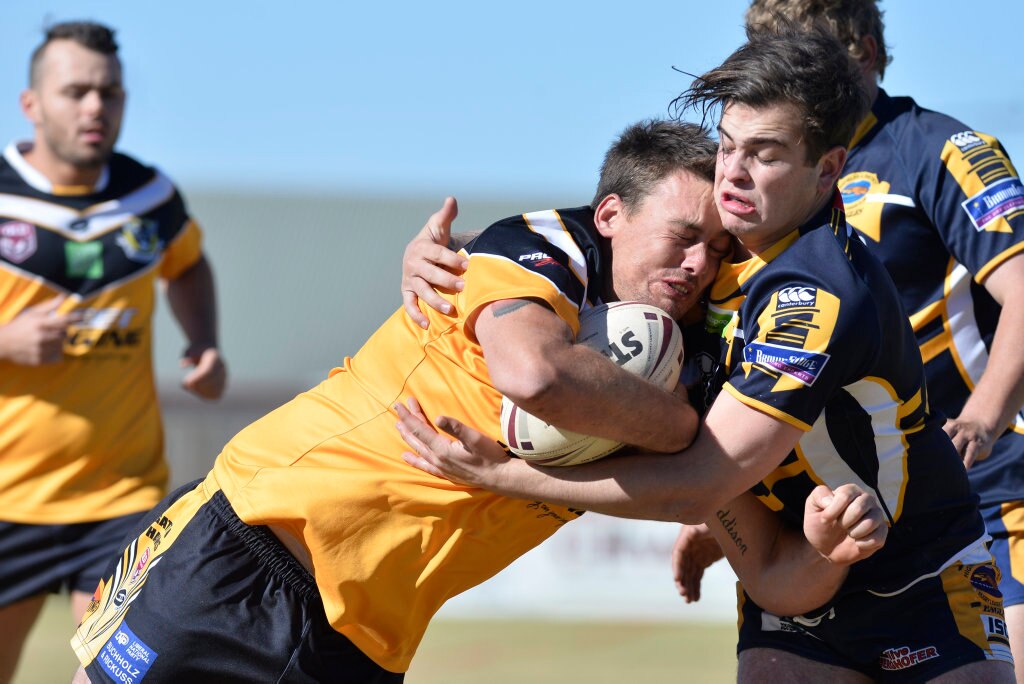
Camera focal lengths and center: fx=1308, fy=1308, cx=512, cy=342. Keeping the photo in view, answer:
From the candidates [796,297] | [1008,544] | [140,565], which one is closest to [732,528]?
[796,297]

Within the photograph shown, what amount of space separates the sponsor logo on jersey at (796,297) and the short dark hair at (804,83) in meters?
0.40

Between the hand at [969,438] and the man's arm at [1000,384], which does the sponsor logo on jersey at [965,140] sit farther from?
the hand at [969,438]

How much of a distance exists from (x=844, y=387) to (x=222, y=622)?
201 cm

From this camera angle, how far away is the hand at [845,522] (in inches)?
137

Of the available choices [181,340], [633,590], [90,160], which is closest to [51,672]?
[90,160]

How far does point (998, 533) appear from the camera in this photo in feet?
15.8

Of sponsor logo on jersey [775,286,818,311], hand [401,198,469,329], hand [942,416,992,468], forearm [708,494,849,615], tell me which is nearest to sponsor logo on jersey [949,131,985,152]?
hand [942,416,992,468]

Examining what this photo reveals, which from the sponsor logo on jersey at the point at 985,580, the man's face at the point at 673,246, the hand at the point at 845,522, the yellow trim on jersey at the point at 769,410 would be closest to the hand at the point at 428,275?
the man's face at the point at 673,246

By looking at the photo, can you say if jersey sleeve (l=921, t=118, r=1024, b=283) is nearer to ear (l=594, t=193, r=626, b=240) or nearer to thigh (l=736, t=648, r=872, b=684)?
ear (l=594, t=193, r=626, b=240)

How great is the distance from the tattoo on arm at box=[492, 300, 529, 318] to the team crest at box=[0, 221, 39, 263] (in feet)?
12.9

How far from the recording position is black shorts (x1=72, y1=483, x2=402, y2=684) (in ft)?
Answer: 13.2

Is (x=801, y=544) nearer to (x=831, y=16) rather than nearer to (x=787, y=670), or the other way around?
(x=787, y=670)

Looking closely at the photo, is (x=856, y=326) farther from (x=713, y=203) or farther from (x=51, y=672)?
(x=51, y=672)

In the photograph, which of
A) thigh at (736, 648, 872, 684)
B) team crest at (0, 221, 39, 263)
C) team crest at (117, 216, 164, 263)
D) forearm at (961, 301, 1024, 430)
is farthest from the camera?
team crest at (117, 216, 164, 263)
